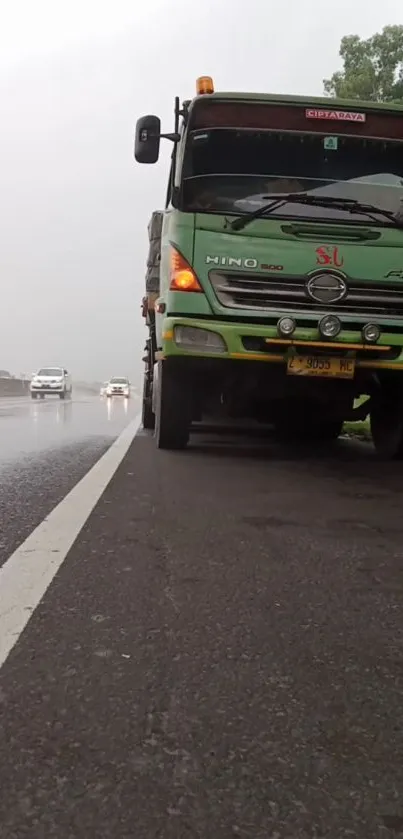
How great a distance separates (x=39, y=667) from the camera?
2.26 meters

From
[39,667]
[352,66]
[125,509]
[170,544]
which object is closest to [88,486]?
[125,509]

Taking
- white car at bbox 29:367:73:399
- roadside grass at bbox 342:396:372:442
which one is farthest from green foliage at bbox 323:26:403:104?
white car at bbox 29:367:73:399

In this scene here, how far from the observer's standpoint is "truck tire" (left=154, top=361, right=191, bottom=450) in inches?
295

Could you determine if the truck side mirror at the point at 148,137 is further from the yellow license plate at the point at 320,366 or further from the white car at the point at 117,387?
the white car at the point at 117,387

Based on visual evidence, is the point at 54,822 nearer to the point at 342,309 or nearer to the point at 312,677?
the point at 312,677

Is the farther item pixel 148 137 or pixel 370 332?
pixel 148 137

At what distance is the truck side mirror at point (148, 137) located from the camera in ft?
22.9

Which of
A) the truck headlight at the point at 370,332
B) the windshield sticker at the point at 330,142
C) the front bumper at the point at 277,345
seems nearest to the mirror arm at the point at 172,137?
the windshield sticker at the point at 330,142

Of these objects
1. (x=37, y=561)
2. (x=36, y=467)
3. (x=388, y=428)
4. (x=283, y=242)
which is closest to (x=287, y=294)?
(x=283, y=242)

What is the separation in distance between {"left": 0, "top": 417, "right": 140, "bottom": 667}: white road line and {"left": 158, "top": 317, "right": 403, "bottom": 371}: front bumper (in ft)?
5.33

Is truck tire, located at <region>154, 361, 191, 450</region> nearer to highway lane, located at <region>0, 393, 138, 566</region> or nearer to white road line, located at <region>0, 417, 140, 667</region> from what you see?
highway lane, located at <region>0, 393, 138, 566</region>

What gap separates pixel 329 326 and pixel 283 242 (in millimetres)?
796

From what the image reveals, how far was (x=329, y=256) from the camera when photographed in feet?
21.3

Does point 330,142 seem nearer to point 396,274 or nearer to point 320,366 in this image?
point 396,274
